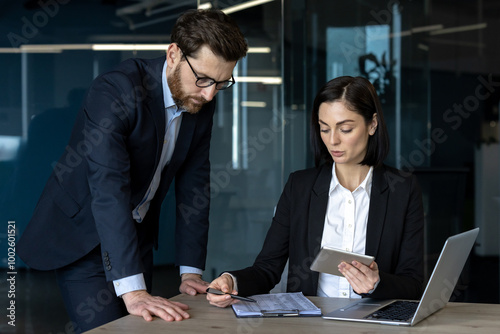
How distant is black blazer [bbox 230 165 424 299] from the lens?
236 centimetres

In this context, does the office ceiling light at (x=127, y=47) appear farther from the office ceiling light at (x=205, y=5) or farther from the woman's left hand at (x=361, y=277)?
the woman's left hand at (x=361, y=277)

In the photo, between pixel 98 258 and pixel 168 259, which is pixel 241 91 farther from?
pixel 98 258

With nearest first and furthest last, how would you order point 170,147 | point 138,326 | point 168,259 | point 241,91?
1. point 138,326
2. point 170,147
3. point 168,259
4. point 241,91

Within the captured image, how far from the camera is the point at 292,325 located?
173 cm

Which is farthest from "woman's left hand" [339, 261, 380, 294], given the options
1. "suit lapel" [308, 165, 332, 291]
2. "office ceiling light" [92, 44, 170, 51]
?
"office ceiling light" [92, 44, 170, 51]

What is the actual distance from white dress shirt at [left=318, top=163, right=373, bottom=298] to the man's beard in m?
0.68

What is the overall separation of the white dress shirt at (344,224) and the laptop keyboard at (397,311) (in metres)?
0.40

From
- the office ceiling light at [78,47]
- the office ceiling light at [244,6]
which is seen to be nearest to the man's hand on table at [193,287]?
the office ceiling light at [78,47]

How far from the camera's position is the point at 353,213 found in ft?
7.92

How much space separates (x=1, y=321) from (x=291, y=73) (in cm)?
249

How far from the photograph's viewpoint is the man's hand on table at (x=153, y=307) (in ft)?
5.83

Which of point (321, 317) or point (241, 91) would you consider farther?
point (241, 91)

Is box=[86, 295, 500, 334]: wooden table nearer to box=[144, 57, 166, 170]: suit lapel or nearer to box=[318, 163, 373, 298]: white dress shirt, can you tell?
box=[318, 163, 373, 298]: white dress shirt

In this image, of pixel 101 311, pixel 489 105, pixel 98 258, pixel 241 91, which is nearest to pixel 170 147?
pixel 98 258
